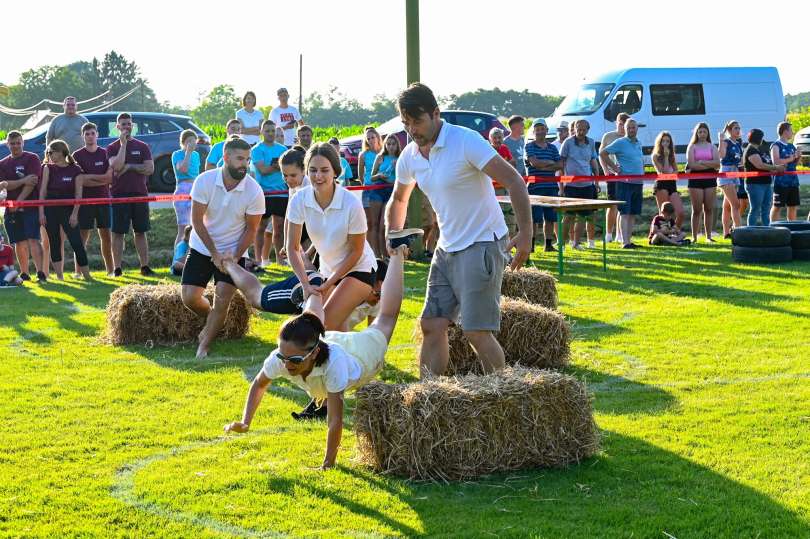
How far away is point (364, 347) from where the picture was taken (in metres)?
6.96

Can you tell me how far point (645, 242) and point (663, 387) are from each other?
35.1ft

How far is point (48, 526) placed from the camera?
18.2ft

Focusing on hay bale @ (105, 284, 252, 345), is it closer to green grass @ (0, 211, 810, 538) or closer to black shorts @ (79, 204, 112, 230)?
green grass @ (0, 211, 810, 538)

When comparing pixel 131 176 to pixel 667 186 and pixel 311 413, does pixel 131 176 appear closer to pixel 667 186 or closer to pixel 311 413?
pixel 667 186

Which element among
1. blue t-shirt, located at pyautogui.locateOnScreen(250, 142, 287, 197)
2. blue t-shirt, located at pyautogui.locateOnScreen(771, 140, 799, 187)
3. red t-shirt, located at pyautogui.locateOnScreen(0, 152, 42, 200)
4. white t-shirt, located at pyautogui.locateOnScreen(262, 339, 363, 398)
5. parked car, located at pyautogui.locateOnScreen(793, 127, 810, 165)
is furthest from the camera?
parked car, located at pyautogui.locateOnScreen(793, 127, 810, 165)

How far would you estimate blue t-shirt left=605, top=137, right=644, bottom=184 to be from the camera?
17.9 m

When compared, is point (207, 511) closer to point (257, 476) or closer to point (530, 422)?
point (257, 476)

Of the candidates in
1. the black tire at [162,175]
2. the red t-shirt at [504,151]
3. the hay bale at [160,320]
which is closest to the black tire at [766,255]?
the red t-shirt at [504,151]

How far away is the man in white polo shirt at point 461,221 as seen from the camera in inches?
254

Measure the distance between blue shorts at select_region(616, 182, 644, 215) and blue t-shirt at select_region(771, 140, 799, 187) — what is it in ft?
7.59

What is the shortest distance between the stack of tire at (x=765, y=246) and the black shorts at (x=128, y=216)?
829 cm

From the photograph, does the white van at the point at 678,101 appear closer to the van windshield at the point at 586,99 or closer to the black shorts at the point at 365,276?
the van windshield at the point at 586,99

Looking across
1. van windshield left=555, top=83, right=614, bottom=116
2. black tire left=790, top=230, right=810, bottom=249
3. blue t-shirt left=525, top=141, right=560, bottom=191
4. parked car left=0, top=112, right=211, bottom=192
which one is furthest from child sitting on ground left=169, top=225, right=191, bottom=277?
van windshield left=555, top=83, right=614, bottom=116

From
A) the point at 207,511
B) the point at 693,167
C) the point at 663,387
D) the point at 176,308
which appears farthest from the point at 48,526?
the point at 693,167
